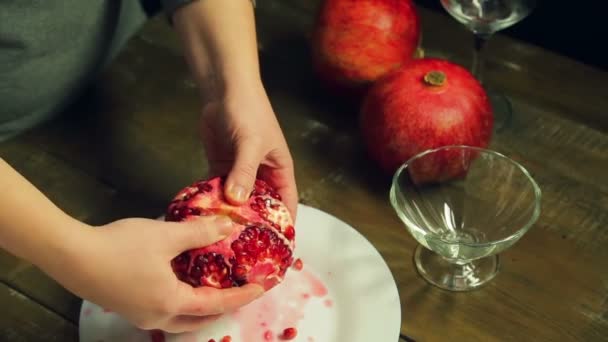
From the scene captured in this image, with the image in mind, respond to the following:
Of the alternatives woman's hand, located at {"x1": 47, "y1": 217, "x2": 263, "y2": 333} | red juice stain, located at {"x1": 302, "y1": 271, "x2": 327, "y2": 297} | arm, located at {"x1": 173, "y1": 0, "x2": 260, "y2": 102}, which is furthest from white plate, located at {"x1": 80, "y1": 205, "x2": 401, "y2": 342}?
arm, located at {"x1": 173, "y1": 0, "x2": 260, "y2": 102}

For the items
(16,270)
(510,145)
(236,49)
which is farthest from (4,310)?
(510,145)

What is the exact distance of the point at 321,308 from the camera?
0.91m

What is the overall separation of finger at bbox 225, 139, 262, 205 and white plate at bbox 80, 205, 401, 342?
0.14 metres

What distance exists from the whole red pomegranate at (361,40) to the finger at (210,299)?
1.40 ft

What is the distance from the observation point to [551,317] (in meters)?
0.89

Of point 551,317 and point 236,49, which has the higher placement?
point 236,49

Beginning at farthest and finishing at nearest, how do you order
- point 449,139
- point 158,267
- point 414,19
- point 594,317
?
point 414,19 → point 449,139 → point 594,317 → point 158,267

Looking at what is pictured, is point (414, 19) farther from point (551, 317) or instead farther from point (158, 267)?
point (158, 267)

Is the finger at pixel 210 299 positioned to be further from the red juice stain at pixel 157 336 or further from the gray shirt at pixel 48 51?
the gray shirt at pixel 48 51

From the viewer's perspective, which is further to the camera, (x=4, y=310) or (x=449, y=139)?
(x=449, y=139)

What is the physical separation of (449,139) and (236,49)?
28 centimetres

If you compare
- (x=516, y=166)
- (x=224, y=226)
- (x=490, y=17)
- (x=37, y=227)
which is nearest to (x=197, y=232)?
(x=224, y=226)

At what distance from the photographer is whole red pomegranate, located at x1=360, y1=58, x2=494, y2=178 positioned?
1019 millimetres

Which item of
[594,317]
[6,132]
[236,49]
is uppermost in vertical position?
[236,49]
